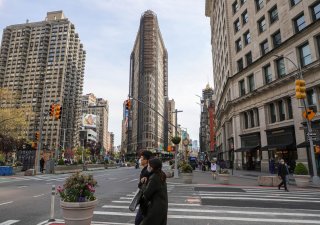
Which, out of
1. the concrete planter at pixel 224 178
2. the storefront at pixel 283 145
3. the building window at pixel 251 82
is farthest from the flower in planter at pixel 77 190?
the building window at pixel 251 82

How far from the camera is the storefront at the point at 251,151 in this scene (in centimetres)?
3463

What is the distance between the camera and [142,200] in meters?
4.64

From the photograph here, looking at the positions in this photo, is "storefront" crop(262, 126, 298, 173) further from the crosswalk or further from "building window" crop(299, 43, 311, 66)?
the crosswalk

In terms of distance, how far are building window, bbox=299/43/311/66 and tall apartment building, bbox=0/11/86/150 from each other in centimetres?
14039

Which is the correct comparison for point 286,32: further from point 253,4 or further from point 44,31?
point 44,31

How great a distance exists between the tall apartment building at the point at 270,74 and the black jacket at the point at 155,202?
21.0 meters

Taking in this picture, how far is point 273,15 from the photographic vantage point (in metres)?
33.2

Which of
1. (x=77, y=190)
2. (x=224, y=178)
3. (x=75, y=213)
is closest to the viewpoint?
(x=75, y=213)

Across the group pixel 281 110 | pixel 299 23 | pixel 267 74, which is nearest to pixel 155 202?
pixel 281 110

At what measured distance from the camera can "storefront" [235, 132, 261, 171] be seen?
34628mm

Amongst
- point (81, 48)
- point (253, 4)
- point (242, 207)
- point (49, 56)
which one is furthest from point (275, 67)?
point (81, 48)

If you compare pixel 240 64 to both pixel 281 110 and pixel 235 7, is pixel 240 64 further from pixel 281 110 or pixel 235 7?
pixel 281 110

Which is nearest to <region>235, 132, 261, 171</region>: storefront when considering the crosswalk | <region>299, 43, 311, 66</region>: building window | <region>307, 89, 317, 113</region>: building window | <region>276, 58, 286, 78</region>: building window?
<region>276, 58, 286, 78</region>: building window

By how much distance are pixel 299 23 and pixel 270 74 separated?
21.9 ft
